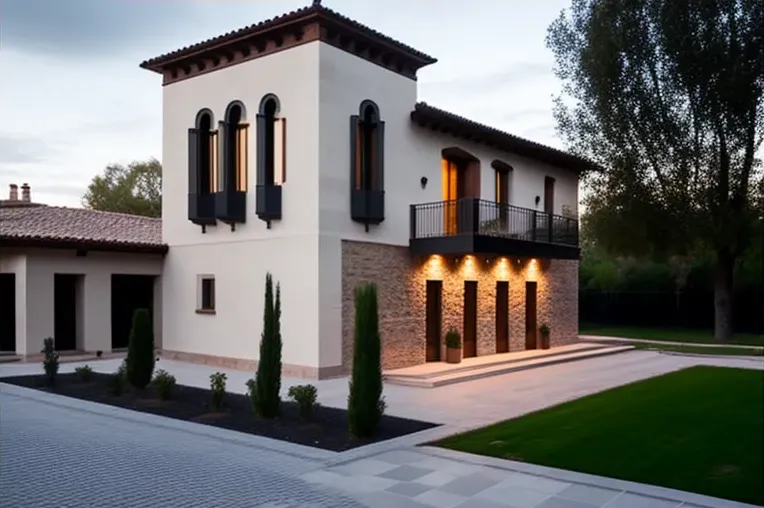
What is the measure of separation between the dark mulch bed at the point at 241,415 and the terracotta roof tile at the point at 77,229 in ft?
14.2

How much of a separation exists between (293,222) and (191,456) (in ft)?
24.6

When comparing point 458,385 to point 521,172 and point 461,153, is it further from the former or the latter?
point 521,172

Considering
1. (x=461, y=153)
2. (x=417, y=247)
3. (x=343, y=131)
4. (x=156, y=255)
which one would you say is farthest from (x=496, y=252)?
(x=156, y=255)

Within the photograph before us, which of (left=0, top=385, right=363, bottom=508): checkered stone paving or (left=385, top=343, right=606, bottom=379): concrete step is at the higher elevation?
(left=0, top=385, right=363, bottom=508): checkered stone paving

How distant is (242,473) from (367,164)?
31.0 feet

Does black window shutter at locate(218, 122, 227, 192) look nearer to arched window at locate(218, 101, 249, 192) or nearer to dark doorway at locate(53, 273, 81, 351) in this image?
arched window at locate(218, 101, 249, 192)

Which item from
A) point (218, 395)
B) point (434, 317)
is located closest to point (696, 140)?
point (218, 395)

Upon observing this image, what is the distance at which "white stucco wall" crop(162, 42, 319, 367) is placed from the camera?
14.1 m

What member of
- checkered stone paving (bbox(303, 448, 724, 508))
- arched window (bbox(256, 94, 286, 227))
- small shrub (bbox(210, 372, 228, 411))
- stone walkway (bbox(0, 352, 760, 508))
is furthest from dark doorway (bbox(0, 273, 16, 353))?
checkered stone paving (bbox(303, 448, 724, 508))

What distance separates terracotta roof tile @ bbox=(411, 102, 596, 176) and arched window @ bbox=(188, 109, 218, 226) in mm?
5036

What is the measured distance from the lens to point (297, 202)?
14.3 m

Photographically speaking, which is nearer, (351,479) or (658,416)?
(351,479)

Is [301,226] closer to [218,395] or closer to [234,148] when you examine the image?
[234,148]

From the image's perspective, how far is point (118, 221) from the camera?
20.5 meters
